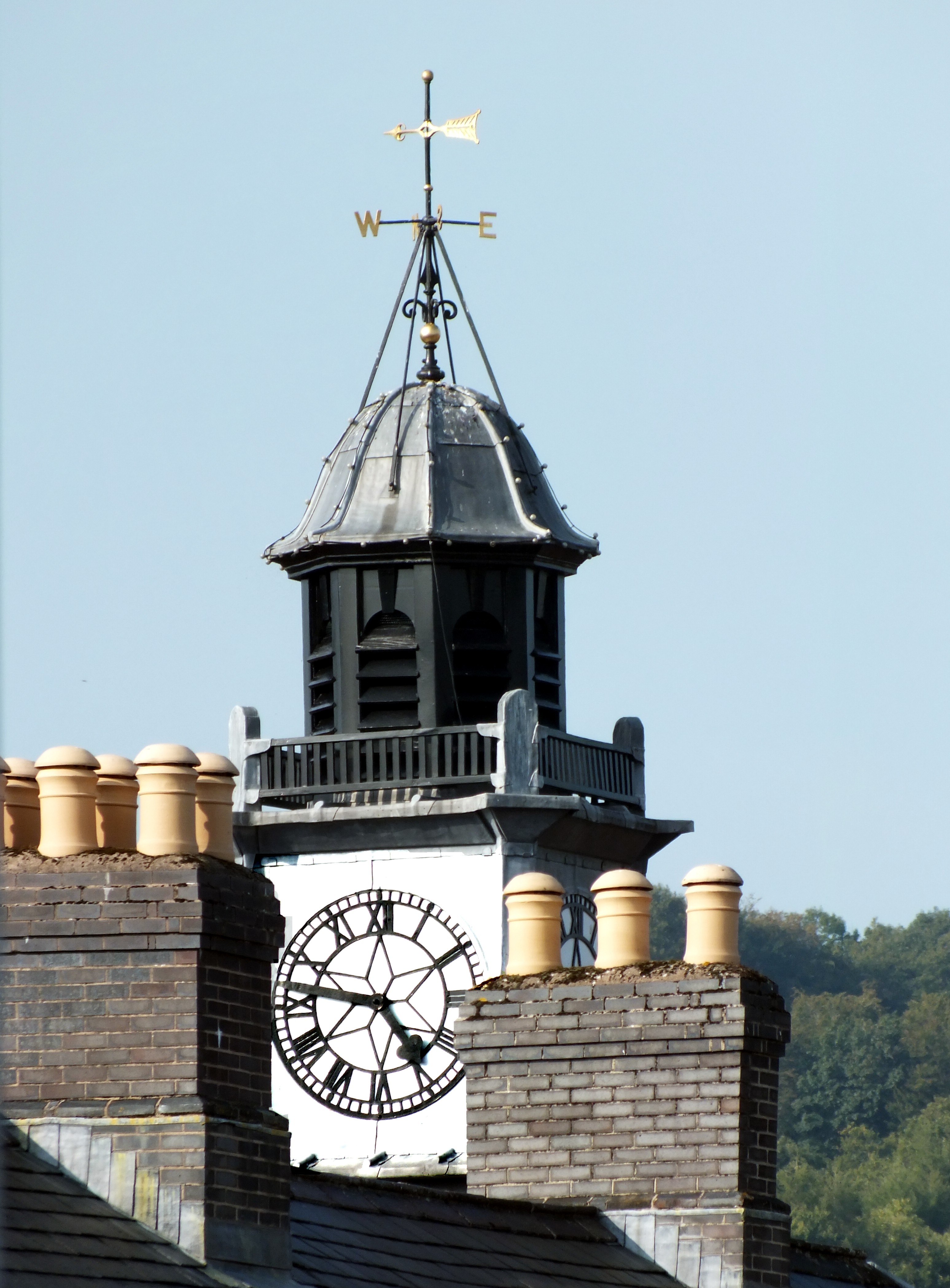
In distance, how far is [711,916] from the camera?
928 inches

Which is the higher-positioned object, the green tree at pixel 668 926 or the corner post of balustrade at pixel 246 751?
the green tree at pixel 668 926

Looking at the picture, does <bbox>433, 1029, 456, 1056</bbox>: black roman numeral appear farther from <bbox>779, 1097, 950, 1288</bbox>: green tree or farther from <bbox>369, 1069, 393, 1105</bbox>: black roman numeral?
<bbox>779, 1097, 950, 1288</bbox>: green tree

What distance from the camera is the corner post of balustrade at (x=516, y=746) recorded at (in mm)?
39594

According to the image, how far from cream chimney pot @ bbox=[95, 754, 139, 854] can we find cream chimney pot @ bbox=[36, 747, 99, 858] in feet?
1.05

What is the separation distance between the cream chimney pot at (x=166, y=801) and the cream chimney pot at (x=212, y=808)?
423mm

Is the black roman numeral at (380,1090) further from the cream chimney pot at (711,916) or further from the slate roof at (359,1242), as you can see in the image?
the cream chimney pot at (711,916)

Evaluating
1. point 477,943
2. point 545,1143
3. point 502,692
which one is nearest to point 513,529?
point 502,692

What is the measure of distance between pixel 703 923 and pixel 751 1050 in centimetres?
85

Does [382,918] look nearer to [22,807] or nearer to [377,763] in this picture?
[377,763]

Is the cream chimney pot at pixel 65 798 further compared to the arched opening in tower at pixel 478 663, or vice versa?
the arched opening in tower at pixel 478 663

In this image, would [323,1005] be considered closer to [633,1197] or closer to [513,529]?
[513,529]

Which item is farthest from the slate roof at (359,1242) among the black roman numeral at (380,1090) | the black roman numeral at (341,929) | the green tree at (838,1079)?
the green tree at (838,1079)

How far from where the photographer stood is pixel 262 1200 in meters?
19.6

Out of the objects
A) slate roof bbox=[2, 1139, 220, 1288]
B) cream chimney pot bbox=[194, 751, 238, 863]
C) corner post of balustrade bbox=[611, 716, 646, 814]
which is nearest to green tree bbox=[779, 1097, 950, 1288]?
corner post of balustrade bbox=[611, 716, 646, 814]
